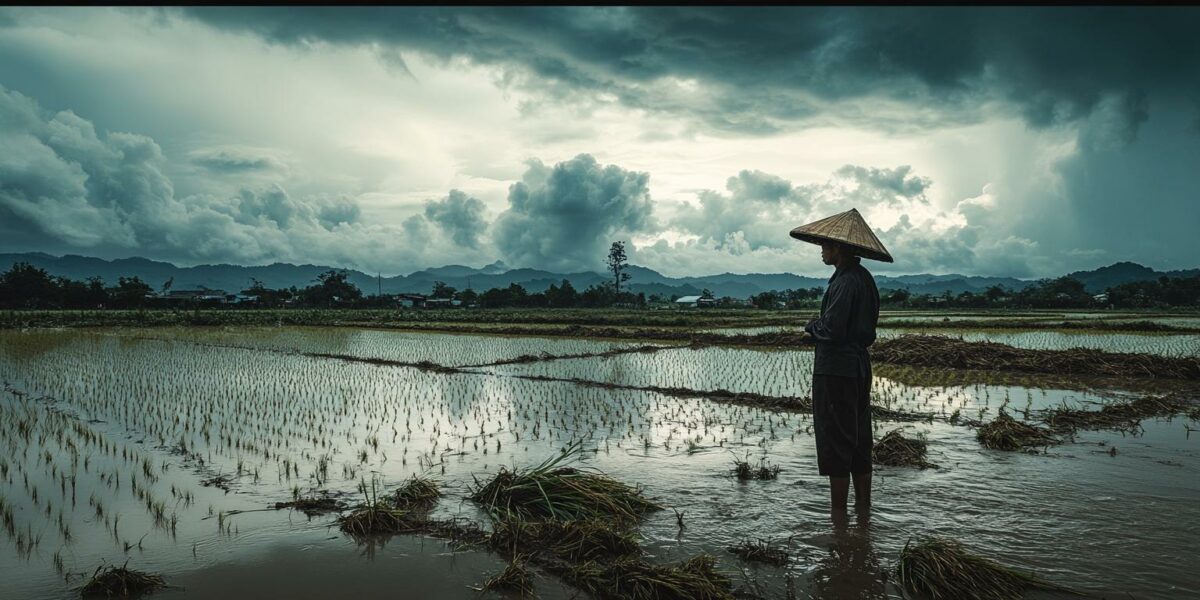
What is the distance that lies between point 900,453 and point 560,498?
3.14 m

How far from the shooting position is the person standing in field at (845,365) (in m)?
3.96

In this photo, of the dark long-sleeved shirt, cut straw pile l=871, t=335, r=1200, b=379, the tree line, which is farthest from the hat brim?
the tree line

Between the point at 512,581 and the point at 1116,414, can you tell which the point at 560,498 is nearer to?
the point at 512,581

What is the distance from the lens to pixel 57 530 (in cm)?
414

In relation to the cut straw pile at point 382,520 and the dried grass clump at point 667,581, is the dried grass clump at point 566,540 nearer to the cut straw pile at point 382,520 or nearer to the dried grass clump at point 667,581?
the dried grass clump at point 667,581

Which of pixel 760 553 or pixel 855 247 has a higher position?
pixel 855 247

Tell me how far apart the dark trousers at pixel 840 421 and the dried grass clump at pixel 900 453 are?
1.48m

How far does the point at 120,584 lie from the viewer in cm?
321

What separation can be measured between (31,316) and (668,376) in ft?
123

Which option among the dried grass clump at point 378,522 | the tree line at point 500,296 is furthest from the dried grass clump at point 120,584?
the tree line at point 500,296

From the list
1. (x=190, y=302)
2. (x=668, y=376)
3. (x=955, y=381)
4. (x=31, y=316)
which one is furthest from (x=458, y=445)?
(x=190, y=302)

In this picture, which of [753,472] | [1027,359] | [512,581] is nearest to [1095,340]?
[1027,359]

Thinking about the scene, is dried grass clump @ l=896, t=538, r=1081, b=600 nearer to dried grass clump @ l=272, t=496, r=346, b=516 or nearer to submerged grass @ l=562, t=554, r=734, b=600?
submerged grass @ l=562, t=554, r=734, b=600

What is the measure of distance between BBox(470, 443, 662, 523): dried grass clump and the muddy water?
188 millimetres
